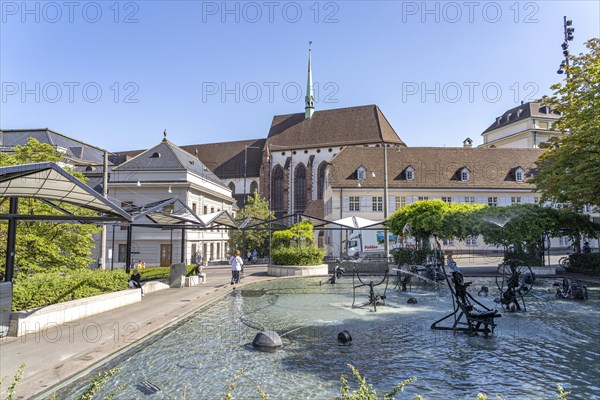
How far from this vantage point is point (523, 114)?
8225 centimetres

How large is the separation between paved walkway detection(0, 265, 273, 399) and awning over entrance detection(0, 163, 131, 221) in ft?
10.3

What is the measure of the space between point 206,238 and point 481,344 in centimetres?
4015

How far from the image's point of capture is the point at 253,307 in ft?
49.6

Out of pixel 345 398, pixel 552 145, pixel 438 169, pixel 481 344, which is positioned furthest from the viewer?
pixel 438 169

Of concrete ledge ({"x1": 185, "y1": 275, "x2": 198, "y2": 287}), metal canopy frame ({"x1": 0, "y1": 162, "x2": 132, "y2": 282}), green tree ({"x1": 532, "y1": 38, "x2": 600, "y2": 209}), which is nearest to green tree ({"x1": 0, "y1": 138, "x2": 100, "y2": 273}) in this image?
metal canopy frame ({"x1": 0, "y1": 162, "x2": 132, "y2": 282})

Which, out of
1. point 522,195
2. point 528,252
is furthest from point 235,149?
point 528,252

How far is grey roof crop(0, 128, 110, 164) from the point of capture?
41469 mm

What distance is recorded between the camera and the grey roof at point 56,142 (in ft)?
136

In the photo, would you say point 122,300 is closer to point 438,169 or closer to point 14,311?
point 14,311

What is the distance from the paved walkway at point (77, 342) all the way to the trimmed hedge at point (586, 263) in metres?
24.0

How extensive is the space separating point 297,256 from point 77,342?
18.2 meters

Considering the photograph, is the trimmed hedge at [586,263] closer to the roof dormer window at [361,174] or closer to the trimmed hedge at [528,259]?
the trimmed hedge at [528,259]

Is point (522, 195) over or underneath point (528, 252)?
over

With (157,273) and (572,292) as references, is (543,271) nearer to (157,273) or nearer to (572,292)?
(572,292)
